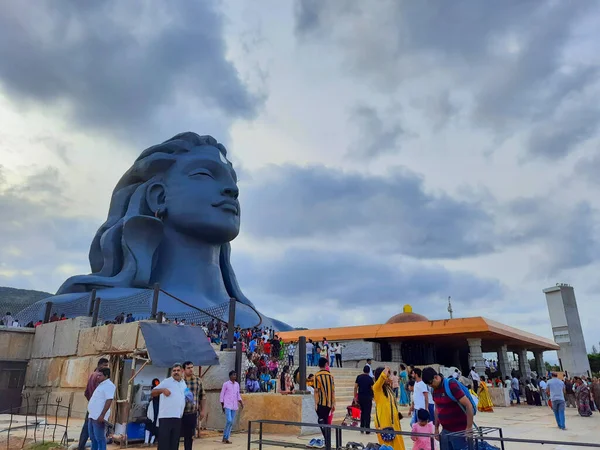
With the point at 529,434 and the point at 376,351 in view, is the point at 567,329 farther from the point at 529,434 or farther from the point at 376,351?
the point at 529,434

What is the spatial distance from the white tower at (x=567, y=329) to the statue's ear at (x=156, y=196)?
986 inches

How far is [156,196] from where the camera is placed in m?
24.4

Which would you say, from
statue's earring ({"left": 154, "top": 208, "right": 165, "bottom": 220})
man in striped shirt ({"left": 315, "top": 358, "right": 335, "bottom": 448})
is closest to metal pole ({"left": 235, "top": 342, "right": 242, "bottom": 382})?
man in striped shirt ({"left": 315, "top": 358, "right": 335, "bottom": 448})

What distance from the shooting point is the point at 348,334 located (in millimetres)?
19438

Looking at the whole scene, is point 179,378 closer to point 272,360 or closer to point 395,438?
point 395,438

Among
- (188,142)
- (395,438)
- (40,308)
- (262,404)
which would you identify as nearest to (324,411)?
(262,404)

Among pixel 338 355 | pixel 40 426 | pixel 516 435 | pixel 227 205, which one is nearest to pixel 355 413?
pixel 516 435

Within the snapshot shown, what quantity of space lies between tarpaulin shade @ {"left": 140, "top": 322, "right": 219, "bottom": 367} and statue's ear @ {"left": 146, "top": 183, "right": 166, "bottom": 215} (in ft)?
57.6

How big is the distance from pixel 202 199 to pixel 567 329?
23670 mm

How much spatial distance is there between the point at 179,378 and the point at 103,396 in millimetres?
919

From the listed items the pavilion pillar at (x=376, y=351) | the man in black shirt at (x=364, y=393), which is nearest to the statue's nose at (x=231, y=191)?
the pavilion pillar at (x=376, y=351)

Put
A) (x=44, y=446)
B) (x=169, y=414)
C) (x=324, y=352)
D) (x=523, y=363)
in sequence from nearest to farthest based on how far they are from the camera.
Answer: (x=169, y=414) → (x=44, y=446) → (x=324, y=352) → (x=523, y=363)

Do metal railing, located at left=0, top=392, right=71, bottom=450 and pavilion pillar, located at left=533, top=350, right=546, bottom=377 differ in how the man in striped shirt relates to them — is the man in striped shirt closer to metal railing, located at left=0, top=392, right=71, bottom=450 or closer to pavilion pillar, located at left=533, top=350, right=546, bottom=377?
metal railing, located at left=0, top=392, right=71, bottom=450

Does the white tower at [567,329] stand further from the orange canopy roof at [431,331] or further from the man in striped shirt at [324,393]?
the man in striped shirt at [324,393]
